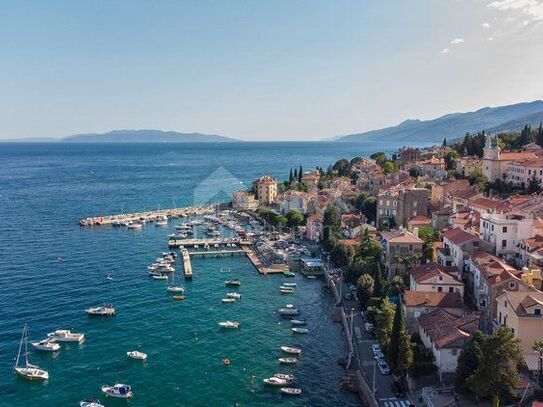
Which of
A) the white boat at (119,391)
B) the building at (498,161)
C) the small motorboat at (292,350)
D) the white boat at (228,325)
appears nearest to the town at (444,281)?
the building at (498,161)

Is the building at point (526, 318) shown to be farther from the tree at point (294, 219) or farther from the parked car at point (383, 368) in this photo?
the tree at point (294, 219)

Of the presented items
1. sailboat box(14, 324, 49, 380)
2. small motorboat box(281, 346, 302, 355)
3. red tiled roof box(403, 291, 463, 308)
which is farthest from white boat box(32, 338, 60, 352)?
red tiled roof box(403, 291, 463, 308)

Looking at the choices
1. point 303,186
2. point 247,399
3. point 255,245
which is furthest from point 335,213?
point 247,399

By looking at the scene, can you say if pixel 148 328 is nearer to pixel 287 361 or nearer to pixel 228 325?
pixel 228 325

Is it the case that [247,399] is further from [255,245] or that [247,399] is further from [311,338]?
[255,245]

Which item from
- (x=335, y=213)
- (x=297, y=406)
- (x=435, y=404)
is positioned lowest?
(x=297, y=406)
